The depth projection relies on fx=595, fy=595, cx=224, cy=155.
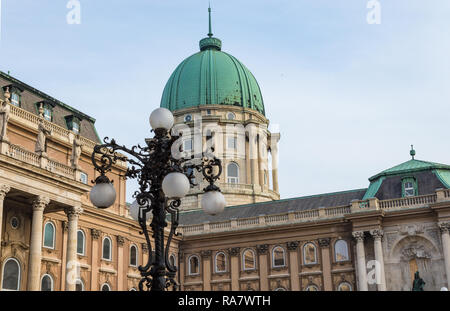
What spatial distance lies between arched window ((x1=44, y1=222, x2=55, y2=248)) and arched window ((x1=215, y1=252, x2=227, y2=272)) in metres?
19.5

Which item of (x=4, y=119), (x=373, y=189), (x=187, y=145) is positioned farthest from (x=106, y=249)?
(x=187, y=145)

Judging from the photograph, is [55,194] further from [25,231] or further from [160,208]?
[160,208]

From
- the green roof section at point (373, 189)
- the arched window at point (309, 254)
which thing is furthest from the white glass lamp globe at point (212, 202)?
the green roof section at point (373, 189)

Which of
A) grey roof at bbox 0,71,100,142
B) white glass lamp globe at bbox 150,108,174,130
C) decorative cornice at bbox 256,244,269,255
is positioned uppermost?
grey roof at bbox 0,71,100,142

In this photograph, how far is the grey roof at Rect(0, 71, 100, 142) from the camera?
40.3 meters

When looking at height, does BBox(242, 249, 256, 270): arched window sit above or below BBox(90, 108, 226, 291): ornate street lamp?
above

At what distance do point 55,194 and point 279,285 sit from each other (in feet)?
80.5

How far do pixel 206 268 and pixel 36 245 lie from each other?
24632 millimetres

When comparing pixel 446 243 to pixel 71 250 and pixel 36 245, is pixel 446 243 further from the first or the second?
pixel 36 245

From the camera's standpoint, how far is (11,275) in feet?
115

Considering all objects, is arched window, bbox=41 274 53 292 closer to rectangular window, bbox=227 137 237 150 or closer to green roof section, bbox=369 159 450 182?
green roof section, bbox=369 159 450 182

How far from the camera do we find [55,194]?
3484 centimetres

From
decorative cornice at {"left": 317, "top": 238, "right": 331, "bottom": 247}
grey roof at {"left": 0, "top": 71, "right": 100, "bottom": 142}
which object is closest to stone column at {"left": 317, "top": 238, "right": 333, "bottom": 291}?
decorative cornice at {"left": 317, "top": 238, "right": 331, "bottom": 247}
